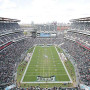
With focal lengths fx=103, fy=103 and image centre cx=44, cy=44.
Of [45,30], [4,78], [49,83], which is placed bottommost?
[49,83]

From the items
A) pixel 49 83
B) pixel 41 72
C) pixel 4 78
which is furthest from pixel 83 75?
pixel 4 78

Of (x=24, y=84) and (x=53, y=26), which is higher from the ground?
(x=53, y=26)

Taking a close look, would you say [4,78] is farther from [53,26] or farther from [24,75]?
[53,26]

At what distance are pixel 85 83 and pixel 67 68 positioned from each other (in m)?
8.42

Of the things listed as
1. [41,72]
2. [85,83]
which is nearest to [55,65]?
[41,72]

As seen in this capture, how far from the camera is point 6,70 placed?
24734 millimetres

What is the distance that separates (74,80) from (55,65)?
29.3 feet

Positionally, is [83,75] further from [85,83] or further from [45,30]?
[45,30]

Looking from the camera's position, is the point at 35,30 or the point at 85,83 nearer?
the point at 85,83

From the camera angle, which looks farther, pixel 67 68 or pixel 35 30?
pixel 35 30

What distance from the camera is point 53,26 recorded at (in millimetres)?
79375

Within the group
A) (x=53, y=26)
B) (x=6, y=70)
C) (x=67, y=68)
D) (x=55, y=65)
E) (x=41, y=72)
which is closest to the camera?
(x=6, y=70)

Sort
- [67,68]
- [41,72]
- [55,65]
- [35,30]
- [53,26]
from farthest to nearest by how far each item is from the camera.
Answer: [53,26] < [35,30] < [55,65] < [67,68] < [41,72]

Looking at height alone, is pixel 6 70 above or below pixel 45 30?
below
